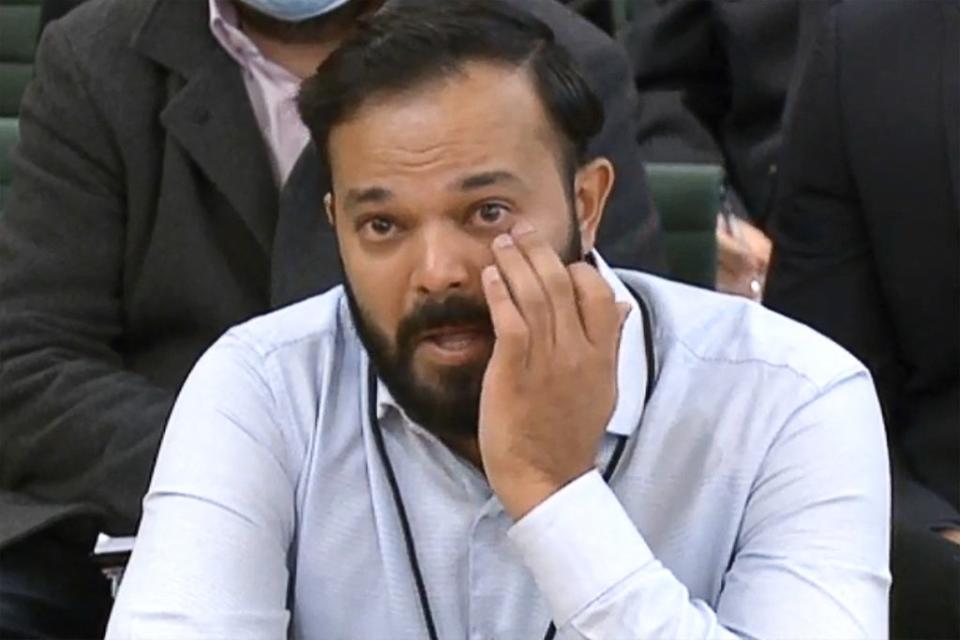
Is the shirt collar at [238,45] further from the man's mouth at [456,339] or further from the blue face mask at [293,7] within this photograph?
the man's mouth at [456,339]

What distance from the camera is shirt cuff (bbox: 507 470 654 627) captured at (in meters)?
1.29

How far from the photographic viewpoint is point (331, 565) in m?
1.46

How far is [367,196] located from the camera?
4.70 ft

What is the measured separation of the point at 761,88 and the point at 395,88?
1752mm

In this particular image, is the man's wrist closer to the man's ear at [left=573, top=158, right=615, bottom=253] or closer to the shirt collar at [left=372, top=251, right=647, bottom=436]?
the shirt collar at [left=372, top=251, right=647, bottom=436]

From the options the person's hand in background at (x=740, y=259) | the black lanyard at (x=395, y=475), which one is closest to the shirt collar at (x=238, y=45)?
the black lanyard at (x=395, y=475)

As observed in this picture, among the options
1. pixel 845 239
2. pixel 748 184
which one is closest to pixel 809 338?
pixel 845 239

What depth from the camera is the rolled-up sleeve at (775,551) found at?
1.29m

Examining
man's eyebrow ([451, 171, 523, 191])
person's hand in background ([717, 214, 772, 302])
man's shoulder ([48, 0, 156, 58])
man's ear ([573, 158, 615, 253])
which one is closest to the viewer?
man's eyebrow ([451, 171, 523, 191])

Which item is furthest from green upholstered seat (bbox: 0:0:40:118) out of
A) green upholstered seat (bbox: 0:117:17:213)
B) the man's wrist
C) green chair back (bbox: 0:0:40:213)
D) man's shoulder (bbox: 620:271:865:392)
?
the man's wrist

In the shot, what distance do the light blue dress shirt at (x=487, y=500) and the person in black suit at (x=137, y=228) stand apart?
484 mm

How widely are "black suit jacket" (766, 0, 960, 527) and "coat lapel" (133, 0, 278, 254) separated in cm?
59

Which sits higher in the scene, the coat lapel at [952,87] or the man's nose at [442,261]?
the man's nose at [442,261]

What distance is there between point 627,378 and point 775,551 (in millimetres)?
182
